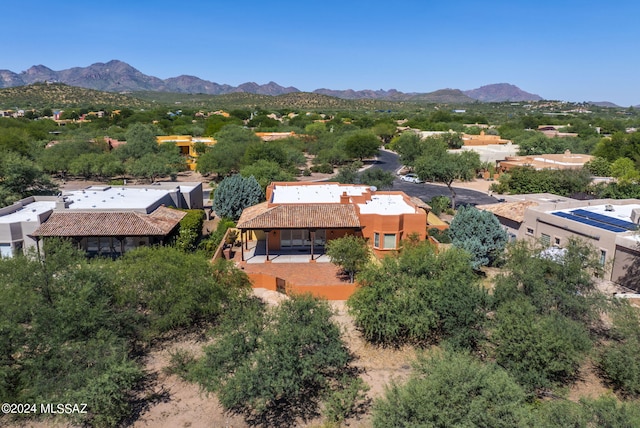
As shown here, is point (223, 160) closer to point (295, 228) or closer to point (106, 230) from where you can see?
point (106, 230)

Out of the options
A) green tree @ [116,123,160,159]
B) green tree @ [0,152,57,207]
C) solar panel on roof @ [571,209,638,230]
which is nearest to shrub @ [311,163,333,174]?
green tree @ [116,123,160,159]

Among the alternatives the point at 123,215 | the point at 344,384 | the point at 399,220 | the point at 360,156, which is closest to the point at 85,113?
the point at 360,156

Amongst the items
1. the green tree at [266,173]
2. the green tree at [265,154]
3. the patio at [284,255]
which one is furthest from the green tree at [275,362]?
the green tree at [265,154]

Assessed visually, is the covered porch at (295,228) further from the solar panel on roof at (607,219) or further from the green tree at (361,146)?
the green tree at (361,146)

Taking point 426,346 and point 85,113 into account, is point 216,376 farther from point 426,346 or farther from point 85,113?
point 85,113

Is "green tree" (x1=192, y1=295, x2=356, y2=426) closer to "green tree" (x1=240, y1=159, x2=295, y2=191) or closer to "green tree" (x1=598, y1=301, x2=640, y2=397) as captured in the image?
"green tree" (x1=598, y1=301, x2=640, y2=397)
